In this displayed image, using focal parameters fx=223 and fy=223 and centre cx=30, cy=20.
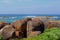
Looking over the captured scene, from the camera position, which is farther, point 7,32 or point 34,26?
point 34,26

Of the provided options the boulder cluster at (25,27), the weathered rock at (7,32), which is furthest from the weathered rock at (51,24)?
the weathered rock at (7,32)

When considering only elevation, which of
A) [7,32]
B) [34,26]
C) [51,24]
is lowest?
[7,32]

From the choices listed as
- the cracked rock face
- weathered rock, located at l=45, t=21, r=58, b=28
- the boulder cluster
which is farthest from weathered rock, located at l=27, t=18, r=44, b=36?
the cracked rock face

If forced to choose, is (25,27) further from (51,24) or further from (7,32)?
(7,32)

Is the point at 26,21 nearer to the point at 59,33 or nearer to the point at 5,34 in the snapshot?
the point at 5,34

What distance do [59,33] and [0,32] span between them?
5.87 metres

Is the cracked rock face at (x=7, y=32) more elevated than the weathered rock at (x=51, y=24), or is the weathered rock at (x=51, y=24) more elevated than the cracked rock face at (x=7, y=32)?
the weathered rock at (x=51, y=24)

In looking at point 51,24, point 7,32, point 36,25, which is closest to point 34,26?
point 36,25

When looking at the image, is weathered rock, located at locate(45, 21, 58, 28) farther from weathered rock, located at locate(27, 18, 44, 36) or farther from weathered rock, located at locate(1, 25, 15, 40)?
weathered rock, located at locate(1, 25, 15, 40)

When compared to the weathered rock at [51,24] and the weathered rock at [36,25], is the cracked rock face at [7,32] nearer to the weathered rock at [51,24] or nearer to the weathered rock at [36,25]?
the weathered rock at [36,25]

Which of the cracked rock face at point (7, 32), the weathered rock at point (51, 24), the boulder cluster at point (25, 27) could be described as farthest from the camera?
the weathered rock at point (51, 24)

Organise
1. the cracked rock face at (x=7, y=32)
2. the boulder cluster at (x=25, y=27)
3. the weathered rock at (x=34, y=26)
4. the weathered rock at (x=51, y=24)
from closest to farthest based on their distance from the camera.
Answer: the cracked rock face at (x=7, y=32) < the boulder cluster at (x=25, y=27) < the weathered rock at (x=51, y=24) < the weathered rock at (x=34, y=26)

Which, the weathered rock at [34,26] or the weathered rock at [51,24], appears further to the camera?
the weathered rock at [34,26]

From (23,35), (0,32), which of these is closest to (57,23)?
(23,35)
